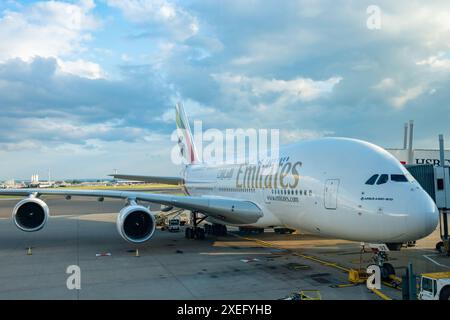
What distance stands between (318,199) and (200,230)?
9646 millimetres

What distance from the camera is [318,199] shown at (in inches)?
489

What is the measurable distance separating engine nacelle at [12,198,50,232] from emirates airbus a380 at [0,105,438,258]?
0.14ft

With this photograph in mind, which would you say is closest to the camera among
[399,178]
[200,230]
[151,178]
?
[399,178]

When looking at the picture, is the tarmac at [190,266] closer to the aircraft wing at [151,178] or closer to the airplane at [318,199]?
the airplane at [318,199]

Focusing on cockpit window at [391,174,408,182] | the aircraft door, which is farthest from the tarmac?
cockpit window at [391,174,408,182]

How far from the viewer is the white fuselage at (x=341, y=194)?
10.3 meters

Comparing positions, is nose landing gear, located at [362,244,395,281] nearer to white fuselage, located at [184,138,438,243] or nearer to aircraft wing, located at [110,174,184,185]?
white fuselage, located at [184,138,438,243]

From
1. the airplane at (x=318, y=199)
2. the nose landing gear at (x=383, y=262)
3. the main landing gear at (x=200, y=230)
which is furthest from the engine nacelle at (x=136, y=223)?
the nose landing gear at (x=383, y=262)

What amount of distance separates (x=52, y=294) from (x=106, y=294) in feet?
4.83

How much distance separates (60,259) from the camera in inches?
608

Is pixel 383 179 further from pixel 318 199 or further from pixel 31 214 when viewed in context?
pixel 31 214

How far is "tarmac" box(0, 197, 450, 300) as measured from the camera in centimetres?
→ 1042

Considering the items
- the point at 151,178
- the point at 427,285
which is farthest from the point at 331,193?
the point at 151,178

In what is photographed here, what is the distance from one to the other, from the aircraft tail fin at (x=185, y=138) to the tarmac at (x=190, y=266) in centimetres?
952
